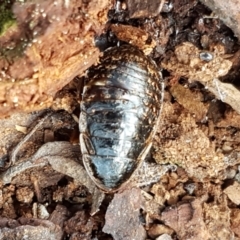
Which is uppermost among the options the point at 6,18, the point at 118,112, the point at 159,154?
the point at 6,18

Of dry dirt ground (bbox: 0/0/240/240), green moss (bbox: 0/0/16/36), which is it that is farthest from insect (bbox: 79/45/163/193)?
green moss (bbox: 0/0/16/36)

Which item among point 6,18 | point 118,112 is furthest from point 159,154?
point 6,18

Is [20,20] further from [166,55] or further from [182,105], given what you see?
[182,105]

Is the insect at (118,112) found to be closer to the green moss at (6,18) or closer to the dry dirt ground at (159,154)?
the dry dirt ground at (159,154)

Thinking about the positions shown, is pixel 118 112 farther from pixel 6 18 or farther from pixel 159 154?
pixel 6 18

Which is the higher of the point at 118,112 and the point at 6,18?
the point at 6,18

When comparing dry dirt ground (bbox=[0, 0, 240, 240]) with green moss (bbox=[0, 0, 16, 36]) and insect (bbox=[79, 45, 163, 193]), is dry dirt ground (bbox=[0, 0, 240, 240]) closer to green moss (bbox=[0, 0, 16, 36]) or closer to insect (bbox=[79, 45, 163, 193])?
→ insect (bbox=[79, 45, 163, 193])
